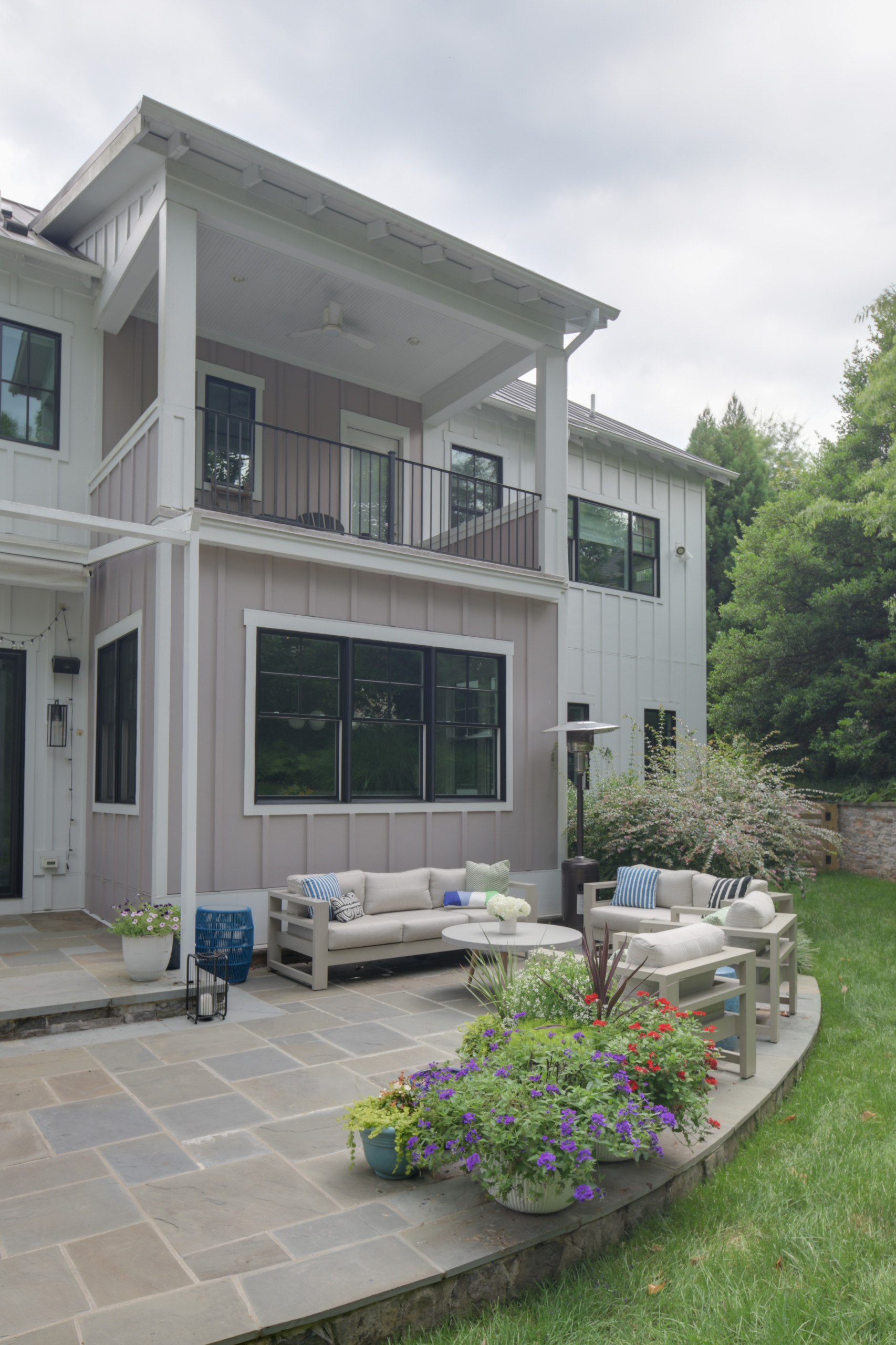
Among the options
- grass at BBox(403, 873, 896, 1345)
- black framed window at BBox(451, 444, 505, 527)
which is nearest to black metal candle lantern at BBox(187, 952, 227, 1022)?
grass at BBox(403, 873, 896, 1345)

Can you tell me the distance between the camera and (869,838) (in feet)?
43.4

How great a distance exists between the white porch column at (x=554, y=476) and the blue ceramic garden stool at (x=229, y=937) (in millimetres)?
3737

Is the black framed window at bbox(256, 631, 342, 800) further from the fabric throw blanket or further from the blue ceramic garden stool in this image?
the fabric throw blanket

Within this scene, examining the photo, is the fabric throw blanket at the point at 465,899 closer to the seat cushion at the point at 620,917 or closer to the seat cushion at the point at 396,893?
the seat cushion at the point at 396,893

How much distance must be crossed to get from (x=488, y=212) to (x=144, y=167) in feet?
14.0

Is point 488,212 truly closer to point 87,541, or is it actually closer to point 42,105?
point 42,105

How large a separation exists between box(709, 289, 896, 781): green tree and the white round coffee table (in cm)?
949

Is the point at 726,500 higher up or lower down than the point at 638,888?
higher up

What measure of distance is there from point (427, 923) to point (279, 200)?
5.75m

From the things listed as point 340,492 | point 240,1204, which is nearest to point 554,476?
point 340,492

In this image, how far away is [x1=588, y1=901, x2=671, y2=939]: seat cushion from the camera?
6.72 m

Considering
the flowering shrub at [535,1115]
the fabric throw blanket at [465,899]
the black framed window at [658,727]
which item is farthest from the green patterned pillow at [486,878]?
the black framed window at [658,727]

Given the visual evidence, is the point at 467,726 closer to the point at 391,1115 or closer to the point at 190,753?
the point at 190,753

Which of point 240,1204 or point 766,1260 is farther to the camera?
point 240,1204
